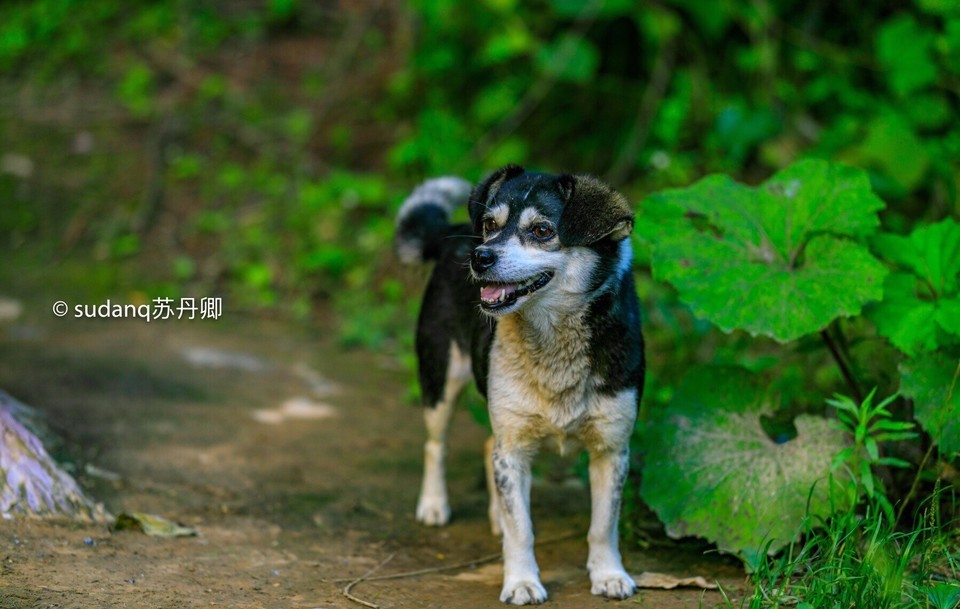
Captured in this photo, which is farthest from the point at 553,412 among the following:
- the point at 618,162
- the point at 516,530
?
the point at 618,162

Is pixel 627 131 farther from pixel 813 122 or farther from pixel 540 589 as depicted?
pixel 540 589

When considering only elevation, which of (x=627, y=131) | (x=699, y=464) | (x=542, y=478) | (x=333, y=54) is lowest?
(x=542, y=478)

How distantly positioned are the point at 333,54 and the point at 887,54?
6.55 m

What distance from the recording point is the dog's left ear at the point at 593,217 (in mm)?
4027

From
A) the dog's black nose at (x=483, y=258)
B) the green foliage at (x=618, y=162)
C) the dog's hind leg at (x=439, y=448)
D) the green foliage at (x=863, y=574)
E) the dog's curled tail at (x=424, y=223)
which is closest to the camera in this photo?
the green foliage at (x=863, y=574)

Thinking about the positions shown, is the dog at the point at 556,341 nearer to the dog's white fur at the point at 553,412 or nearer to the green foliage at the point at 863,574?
the dog's white fur at the point at 553,412

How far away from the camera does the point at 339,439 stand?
6.26 m

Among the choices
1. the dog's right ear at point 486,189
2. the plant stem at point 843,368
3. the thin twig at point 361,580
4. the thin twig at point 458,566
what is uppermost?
the dog's right ear at point 486,189

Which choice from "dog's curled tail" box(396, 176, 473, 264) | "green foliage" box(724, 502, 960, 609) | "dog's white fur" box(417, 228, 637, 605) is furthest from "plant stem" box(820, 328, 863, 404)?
"dog's curled tail" box(396, 176, 473, 264)

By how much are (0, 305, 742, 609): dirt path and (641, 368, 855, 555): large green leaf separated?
233mm

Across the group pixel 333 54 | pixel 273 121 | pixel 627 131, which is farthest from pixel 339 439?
pixel 333 54

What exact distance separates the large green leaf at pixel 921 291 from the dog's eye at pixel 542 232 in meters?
1.57

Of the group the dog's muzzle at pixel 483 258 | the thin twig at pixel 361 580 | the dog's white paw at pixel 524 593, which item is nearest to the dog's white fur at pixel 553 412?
the dog's white paw at pixel 524 593

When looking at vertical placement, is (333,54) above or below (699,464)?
above
